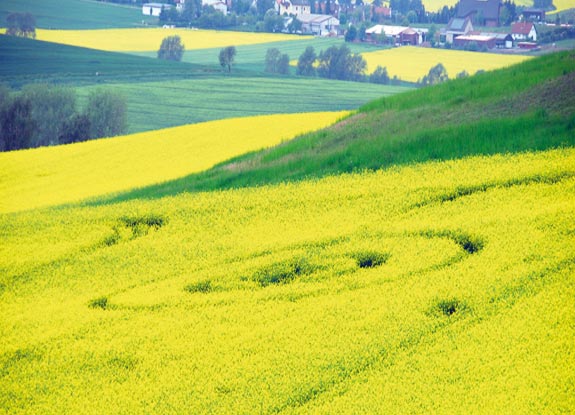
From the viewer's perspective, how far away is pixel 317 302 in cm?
1070

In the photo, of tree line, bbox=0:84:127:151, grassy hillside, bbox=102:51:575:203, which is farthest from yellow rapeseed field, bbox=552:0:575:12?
tree line, bbox=0:84:127:151

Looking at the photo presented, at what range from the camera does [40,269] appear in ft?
43.6

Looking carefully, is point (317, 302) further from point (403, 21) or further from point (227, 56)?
point (403, 21)

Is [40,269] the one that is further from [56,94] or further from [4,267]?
[56,94]

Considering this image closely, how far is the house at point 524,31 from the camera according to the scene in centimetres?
4309

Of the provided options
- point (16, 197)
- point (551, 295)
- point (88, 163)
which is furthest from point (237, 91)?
point (551, 295)

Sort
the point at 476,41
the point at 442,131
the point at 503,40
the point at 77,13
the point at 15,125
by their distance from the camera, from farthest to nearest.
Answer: the point at 77,13, the point at 476,41, the point at 503,40, the point at 15,125, the point at 442,131

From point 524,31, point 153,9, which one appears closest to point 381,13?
point 153,9

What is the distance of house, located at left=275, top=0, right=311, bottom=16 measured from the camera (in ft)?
319

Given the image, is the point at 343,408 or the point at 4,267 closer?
the point at 343,408

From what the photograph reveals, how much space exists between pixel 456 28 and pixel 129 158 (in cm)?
3812

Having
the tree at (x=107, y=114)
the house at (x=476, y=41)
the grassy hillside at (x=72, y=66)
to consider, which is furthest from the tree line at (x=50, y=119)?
the house at (x=476, y=41)

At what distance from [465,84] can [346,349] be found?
14.7m

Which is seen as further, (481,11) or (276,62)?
(276,62)
